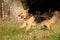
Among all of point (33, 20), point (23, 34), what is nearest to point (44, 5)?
point (33, 20)

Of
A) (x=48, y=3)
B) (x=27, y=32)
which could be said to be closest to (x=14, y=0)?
(x=27, y=32)

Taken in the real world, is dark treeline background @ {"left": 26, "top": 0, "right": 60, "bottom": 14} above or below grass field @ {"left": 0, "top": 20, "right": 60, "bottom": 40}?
below

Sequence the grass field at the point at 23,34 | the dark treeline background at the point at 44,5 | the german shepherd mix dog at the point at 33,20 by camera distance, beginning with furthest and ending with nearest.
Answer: the dark treeline background at the point at 44,5 < the german shepherd mix dog at the point at 33,20 < the grass field at the point at 23,34

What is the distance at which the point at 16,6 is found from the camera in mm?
12594

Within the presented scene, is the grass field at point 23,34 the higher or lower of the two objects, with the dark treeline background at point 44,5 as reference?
higher

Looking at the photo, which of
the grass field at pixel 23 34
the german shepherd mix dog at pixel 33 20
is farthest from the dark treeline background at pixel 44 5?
the grass field at pixel 23 34

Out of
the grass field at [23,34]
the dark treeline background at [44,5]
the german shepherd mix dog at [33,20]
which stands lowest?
the dark treeline background at [44,5]

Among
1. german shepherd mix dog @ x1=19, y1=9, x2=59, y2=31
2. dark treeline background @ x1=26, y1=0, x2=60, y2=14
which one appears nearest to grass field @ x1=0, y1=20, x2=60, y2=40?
german shepherd mix dog @ x1=19, y1=9, x2=59, y2=31

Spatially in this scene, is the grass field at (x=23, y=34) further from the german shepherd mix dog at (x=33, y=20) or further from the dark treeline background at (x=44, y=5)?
the dark treeline background at (x=44, y=5)

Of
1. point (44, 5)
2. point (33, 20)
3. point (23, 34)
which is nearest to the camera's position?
point (23, 34)

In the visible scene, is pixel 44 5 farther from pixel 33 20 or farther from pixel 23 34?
Answer: pixel 23 34

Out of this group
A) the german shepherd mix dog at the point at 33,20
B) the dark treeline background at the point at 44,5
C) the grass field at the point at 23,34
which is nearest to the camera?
the grass field at the point at 23,34

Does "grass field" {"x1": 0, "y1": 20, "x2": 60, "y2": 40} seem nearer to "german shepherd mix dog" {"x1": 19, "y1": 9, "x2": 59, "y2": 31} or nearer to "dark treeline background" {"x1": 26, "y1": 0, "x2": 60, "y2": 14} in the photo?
"german shepherd mix dog" {"x1": 19, "y1": 9, "x2": 59, "y2": 31}

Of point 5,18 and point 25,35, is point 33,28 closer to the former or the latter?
point 25,35
